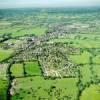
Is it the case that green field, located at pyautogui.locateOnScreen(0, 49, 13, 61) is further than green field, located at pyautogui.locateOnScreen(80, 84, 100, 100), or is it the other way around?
green field, located at pyautogui.locateOnScreen(0, 49, 13, 61)

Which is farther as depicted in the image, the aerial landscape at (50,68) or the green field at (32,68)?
the green field at (32,68)

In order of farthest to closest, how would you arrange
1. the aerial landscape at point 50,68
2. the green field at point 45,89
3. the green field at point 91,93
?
the aerial landscape at point 50,68 → the green field at point 45,89 → the green field at point 91,93

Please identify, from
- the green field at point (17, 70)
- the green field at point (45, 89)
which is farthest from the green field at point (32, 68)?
the green field at point (45, 89)

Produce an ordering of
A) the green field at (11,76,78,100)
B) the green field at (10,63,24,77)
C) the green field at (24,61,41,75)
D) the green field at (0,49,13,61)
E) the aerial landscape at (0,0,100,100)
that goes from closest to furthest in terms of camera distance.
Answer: the green field at (11,76,78,100)
the aerial landscape at (0,0,100,100)
the green field at (10,63,24,77)
the green field at (24,61,41,75)
the green field at (0,49,13,61)

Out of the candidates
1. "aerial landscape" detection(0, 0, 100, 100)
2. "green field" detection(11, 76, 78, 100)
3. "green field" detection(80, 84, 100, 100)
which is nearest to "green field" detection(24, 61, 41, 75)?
"aerial landscape" detection(0, 0, 100, 100)

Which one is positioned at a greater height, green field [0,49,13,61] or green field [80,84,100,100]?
green field [0,49,13,61]

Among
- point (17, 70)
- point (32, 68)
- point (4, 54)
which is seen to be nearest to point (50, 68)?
point (32, 68)

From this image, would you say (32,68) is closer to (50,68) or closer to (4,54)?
(50,68)

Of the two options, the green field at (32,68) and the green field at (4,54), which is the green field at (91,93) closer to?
the green field at (32,68)

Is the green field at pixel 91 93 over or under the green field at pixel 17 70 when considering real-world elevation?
under

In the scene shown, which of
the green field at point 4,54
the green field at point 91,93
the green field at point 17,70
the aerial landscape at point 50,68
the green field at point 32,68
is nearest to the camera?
the green field at point 91,93

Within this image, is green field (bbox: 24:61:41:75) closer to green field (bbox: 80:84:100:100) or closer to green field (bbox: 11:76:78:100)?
green field (bbox: 11:76:78:100)
